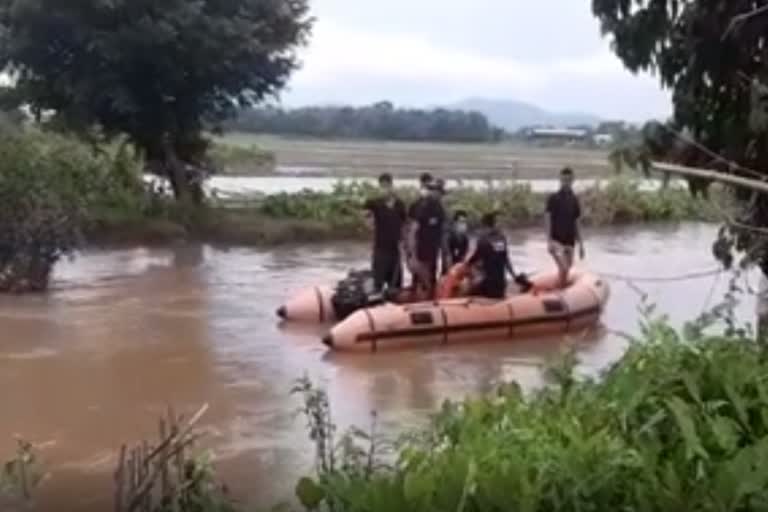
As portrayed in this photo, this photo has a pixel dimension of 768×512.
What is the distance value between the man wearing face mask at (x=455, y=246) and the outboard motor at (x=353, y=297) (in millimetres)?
885

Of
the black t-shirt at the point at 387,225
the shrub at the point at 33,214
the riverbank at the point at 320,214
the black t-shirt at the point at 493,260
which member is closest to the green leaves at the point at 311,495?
the black t-shirt at the point at 493,260

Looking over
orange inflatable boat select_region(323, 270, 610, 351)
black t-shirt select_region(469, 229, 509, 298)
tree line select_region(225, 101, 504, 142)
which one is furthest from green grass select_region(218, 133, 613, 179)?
black t-shirt select_region(469, 229, 509, 298)

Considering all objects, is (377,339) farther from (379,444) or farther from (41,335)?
(379,444)

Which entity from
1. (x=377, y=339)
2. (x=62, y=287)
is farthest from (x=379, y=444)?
(x=62, y=287)

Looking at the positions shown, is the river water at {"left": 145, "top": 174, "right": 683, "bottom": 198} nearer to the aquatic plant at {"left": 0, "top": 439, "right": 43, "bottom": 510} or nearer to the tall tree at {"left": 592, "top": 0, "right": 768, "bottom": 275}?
the tall tree at {"left": 592, "top": 0, "right": 768, "bottom": 275}

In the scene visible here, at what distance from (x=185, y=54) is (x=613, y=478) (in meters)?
21.5

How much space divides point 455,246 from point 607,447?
41.5ft

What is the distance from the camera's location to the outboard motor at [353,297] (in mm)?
16828

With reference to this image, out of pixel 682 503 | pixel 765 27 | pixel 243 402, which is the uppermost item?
pixel 765 27

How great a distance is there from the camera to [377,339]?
15.1 m

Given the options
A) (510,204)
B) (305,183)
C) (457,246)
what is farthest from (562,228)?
(305,183)

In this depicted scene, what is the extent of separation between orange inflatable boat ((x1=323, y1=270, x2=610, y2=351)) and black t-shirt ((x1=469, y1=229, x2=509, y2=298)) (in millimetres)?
189

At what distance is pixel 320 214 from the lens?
92.2ft

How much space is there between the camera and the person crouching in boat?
16.1 meters
